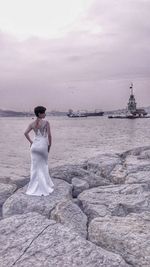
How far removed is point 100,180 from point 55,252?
6.50 meters

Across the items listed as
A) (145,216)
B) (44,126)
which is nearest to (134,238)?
(145,216)

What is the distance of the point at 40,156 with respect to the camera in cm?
1020

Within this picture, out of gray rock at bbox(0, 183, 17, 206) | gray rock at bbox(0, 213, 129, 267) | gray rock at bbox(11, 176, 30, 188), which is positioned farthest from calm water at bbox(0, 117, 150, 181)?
gray rock at bbox(0, 213, 129, 267)

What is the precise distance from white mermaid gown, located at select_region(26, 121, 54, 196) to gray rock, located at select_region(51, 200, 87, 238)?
2.15 m

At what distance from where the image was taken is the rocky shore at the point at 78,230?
5.26 metres

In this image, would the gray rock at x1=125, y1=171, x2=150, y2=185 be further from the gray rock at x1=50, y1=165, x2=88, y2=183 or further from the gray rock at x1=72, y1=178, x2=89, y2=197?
the gray rock at x1=50, y1=165, x2=88, y2=183

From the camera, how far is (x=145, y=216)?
6895 mm

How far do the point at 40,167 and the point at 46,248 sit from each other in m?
4.86

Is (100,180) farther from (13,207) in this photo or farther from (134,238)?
(134,238)

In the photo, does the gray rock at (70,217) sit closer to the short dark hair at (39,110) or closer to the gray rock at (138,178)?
the short dark hair at (39,110)

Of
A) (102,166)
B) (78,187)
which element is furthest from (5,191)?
(102,166)

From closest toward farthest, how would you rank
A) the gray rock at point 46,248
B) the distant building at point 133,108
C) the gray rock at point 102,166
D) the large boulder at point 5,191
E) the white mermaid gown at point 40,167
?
1. the gray rock at point 46,248
2. the white mermaid gown at point 40,167
3. the large boulder at point 5,191
4. the gray rock at point 102,166
5. the distant building at point 133,108

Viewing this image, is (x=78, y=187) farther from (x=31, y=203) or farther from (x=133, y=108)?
(x=133, y=108)

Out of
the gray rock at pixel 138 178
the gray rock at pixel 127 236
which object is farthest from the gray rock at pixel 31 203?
the gray rock at pixel 138 178
